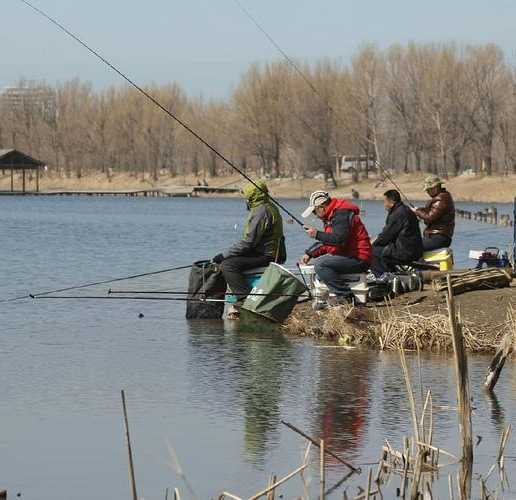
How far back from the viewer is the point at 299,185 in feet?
309

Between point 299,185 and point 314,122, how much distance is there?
14.5 ft

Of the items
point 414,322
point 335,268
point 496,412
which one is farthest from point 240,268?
point 496,412

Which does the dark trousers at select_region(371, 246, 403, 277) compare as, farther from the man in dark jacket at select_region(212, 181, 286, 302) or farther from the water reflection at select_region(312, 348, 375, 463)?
the water reflection at select_region(312, 348, 375, 463)

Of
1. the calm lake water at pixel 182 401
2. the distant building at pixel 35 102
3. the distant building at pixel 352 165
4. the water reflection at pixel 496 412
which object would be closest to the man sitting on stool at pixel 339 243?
the calm lake water at pixel 182 401

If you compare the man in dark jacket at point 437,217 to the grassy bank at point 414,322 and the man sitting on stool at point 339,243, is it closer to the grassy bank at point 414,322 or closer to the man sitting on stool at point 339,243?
the grassy bank at point 414,322

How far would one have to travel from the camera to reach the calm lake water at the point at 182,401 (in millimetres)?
8297

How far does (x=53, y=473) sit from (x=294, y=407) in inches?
98.0

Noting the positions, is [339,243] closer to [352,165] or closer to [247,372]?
[247,372]

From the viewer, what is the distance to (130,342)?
1433 centimetres

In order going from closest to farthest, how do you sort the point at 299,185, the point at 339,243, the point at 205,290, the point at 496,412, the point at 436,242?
the point at 496,412, the point at 339,243, the point at 436,242, the point at 205,290, the point at 299,185

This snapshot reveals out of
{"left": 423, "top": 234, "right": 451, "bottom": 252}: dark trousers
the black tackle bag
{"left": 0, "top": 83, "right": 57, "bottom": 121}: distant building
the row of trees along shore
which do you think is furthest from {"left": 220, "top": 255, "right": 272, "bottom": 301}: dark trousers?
{"left": 0, "top": 83, "right": 57, "bottom": 121}: distant building

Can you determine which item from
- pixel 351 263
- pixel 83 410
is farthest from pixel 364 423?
pixel 351 263

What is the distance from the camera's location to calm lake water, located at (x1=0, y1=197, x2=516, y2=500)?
8297 millimetres

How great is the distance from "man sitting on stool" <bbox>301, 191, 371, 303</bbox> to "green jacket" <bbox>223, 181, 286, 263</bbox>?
796 mm
